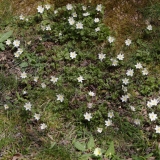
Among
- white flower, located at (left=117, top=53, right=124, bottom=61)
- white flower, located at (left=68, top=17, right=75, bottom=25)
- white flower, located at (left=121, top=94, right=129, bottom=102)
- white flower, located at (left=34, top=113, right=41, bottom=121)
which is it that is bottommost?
white flower, located at (left=34, top=113, right=41, bottom=121)

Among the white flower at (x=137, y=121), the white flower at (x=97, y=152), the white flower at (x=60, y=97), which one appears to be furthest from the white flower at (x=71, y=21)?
the white flower at (x=97, y=152)

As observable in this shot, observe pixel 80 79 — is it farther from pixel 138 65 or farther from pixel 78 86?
pixel 138 65

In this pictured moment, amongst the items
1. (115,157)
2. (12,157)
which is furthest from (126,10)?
(12,157)

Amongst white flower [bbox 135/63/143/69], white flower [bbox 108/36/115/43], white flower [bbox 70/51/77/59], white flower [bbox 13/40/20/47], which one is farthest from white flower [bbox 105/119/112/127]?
white flower [bbox 13/40/20/47]

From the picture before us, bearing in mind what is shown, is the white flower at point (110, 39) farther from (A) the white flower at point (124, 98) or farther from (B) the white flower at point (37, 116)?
(B) the white flower at point (37, 116)

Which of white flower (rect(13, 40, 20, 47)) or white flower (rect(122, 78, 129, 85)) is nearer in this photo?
white flower (rect(122, 78, 129, 85))

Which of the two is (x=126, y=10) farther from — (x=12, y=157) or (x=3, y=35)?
(x=12, y=157)

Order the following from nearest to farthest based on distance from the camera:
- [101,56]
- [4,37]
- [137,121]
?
[137,121]
[101,56]
[4,37]

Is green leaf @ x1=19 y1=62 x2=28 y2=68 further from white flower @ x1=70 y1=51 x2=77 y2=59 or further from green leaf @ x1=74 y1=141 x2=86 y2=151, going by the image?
green leaf @ x1=74 y1=141 x2=86 y2=151

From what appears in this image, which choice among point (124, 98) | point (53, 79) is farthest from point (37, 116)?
point (124, 98)

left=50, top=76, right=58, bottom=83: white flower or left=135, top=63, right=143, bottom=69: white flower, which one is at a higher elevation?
left=135, top=63, right=143, bottom=69: white flower

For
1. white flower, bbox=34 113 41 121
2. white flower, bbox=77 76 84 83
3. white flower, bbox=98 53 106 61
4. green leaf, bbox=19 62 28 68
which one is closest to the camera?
white flower, bbox=34 113 41 121

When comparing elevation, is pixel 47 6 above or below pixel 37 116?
above
